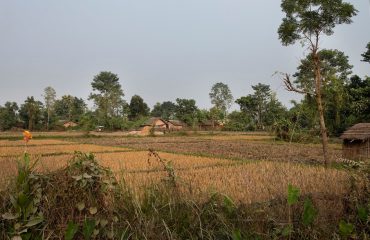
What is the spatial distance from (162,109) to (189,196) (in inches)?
3368

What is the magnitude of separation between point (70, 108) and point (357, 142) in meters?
54.7

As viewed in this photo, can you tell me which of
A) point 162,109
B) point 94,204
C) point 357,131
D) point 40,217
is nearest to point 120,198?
point 94,204

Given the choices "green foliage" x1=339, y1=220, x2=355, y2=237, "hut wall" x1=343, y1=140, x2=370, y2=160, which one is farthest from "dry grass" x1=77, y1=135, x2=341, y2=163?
"green foliage" x1=339, y1=220, x2=355, y2=237

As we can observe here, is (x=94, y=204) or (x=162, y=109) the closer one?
(x=94, y=204)

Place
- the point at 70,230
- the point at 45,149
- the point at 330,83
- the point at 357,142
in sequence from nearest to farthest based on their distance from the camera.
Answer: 1. the point at 70,230
2. the point at 330,83
3. the point at 357,142
4. the point at 45,149

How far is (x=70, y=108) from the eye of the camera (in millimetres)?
61781

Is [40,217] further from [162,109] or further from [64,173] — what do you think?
[162,109]

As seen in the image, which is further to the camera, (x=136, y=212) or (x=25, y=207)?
(x=136, y=212)

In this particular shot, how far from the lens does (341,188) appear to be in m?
4.93

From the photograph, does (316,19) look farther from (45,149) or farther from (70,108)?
(70,108)

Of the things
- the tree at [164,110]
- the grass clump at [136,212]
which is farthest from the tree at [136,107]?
the grass clump at [136,212]

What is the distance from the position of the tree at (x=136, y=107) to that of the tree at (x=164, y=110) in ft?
50.0

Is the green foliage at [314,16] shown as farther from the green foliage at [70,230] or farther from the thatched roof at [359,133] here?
the green foliage at [70,230]

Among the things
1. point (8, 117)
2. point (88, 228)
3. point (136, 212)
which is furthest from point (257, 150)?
point (8, 117)
